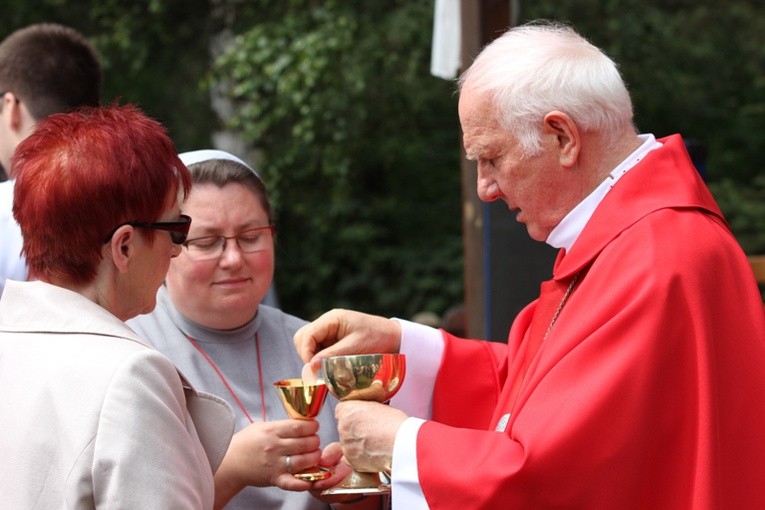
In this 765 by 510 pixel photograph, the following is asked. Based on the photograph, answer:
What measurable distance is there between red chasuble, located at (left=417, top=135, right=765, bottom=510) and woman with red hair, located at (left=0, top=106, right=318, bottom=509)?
0.68 m

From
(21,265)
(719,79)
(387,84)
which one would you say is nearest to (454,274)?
(387,84)

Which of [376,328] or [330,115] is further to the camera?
[330,115]

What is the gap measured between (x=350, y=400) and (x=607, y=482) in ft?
2.42

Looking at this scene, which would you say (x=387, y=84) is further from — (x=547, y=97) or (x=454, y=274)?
(x=547, y=97)

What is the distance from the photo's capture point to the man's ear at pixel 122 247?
2502mm

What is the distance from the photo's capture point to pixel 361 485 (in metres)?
3.12

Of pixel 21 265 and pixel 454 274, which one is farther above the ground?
pixel 21 265

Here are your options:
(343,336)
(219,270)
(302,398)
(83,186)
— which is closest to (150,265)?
(83,186)

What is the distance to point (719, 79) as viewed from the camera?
1180 cm

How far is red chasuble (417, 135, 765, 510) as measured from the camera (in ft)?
8.68

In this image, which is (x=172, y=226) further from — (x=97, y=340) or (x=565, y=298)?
(x=565, y=298)

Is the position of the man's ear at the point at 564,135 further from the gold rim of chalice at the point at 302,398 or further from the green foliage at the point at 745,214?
the green foliage at the point at 745,214

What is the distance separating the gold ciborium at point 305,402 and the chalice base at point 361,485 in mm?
51

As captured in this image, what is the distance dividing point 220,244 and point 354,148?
687 centimetres
